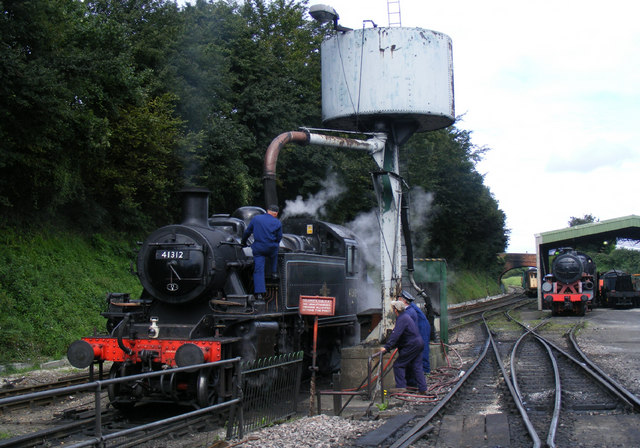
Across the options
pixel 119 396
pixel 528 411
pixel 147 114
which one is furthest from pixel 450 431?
pixel 147 114

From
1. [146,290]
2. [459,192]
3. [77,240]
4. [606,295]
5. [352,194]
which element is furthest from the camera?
[459,192]

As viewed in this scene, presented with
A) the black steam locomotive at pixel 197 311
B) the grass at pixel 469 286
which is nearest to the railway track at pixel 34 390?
the black steam locomotive at pixel 197 311

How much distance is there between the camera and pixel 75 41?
16.9 metres

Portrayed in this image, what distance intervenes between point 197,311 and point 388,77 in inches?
232

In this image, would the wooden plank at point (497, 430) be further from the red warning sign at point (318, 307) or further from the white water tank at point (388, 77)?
the white water tank at point (388, 77)

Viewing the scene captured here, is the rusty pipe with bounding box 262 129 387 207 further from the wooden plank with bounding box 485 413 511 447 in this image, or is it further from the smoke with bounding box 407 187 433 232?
the smoke with bounding box 407 187 433 232

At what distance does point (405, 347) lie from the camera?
977 centimetres

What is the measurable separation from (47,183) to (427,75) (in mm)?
9898

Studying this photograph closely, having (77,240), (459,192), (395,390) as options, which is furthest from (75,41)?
(459,192)

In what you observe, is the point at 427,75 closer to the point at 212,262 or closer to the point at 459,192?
the point at 212,262

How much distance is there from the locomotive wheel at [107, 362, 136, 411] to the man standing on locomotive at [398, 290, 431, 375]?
4.17 m

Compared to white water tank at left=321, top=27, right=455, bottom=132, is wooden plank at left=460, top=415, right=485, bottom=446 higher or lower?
lower

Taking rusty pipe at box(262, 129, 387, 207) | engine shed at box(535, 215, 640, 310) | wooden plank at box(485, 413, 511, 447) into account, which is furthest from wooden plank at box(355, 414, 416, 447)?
engine shed at box(535, 215, 640, 310)

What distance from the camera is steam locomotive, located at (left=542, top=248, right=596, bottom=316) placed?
95.9 feet
